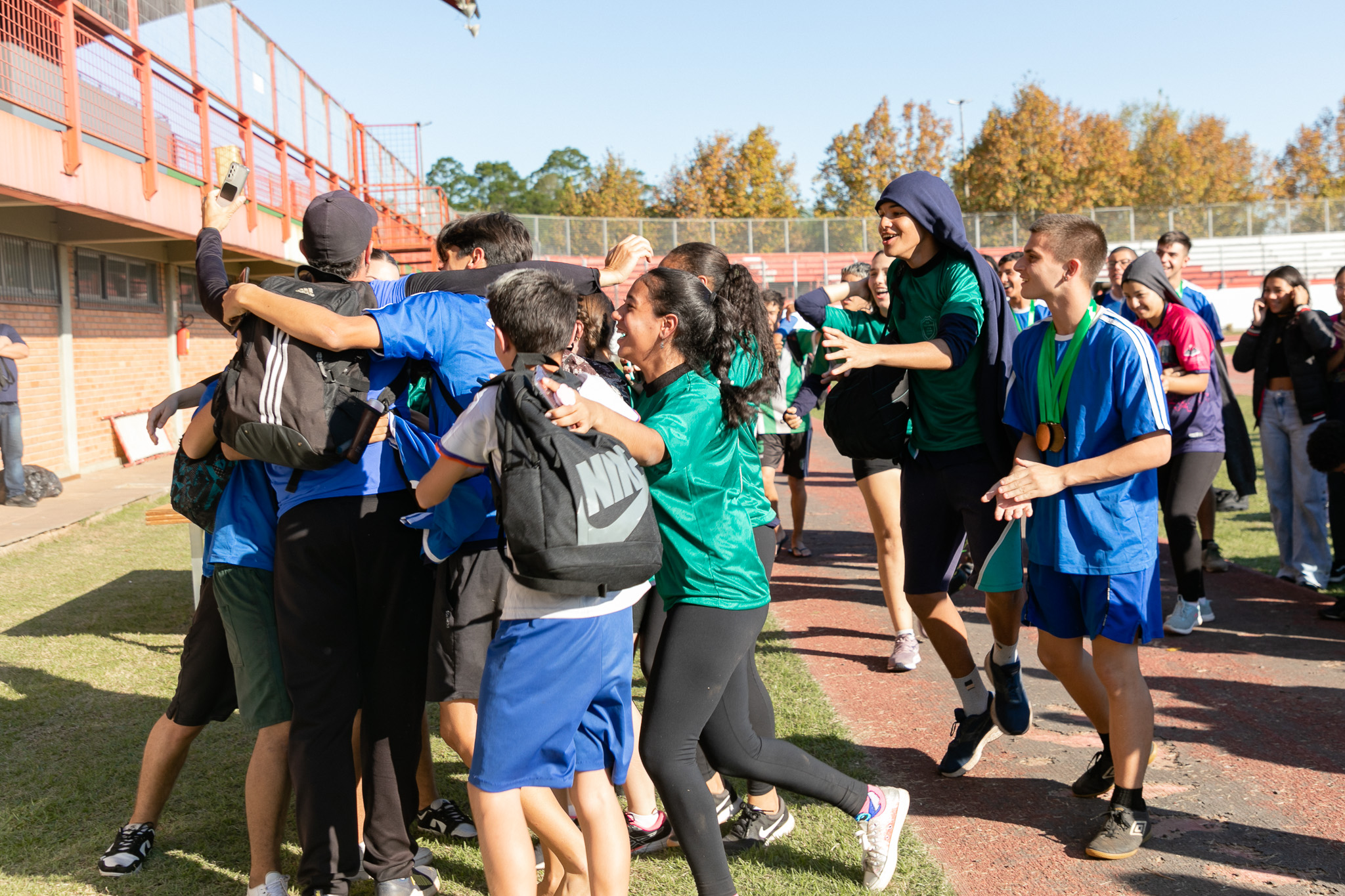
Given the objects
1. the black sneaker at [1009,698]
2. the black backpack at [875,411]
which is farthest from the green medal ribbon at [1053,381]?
the black sneaker at [1009,698]

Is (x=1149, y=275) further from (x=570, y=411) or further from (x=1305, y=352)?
(x=570, y=411)

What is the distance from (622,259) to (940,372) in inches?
51.7

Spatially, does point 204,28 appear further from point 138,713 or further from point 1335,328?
point 1335,328

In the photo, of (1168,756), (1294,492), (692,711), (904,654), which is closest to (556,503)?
(692,711)

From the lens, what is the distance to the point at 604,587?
8.16 feet

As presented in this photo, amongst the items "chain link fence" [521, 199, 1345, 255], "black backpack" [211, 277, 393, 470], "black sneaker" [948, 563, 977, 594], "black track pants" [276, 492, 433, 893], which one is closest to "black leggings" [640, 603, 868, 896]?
"black track pants" [276, 492, 433, 893]

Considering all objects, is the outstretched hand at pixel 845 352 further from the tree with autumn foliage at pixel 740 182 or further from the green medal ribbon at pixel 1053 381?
the tree with autumn foliage at pixel 740 182

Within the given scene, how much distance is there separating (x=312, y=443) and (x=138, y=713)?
9.23 feet

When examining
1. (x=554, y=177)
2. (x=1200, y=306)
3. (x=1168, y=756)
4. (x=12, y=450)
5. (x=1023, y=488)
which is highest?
(x=554, y=177)

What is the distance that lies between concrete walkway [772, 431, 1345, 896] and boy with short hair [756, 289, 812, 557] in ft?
4.37

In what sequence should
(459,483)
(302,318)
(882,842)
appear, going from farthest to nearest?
(882,842), (459,483), (302,318)

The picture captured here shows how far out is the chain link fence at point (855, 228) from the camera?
40.7m

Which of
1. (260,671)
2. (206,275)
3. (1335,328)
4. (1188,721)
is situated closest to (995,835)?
(1188,721)

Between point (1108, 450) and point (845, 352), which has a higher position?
point (845, 352)
